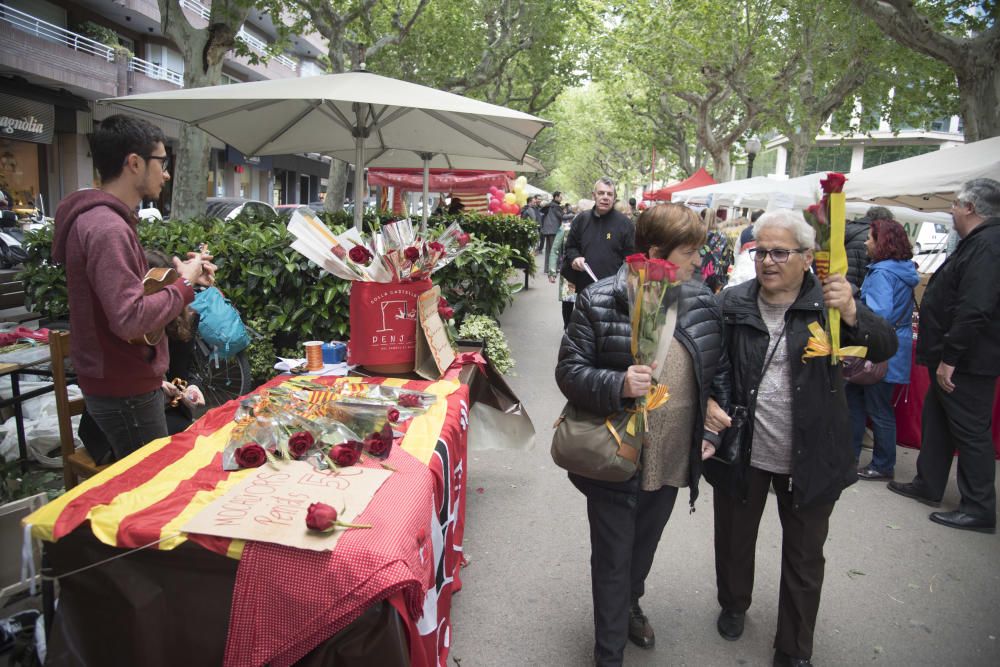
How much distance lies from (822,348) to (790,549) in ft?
2.91

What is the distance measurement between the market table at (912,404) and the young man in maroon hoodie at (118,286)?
18.3 feet

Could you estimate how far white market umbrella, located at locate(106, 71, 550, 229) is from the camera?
417 centimetres

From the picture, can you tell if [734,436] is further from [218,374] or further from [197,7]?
[197,7]

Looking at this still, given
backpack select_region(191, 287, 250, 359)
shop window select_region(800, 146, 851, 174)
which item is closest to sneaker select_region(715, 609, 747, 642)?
backpack select_region(191, 287, 250, 359)

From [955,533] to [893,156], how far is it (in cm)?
4592

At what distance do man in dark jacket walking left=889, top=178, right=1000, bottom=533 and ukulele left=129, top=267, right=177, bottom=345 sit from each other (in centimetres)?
437

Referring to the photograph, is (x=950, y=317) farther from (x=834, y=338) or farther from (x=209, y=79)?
(x=209, y=79)

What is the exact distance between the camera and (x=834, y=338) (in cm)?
252

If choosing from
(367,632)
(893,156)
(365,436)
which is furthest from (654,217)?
(893,156)

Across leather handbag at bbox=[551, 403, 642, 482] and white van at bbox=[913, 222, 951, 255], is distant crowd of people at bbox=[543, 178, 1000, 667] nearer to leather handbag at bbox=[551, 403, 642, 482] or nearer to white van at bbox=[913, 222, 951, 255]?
leather handbag at bbox=[551, 403, 642, 482]

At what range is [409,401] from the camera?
9.41 feet

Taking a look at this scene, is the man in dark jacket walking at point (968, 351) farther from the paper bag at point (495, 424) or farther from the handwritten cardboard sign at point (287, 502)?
the handwritten cardboard sign at point (287, 502)

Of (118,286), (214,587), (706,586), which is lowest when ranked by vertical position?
(706,586)

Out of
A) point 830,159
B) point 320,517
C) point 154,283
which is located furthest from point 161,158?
point 830,159
